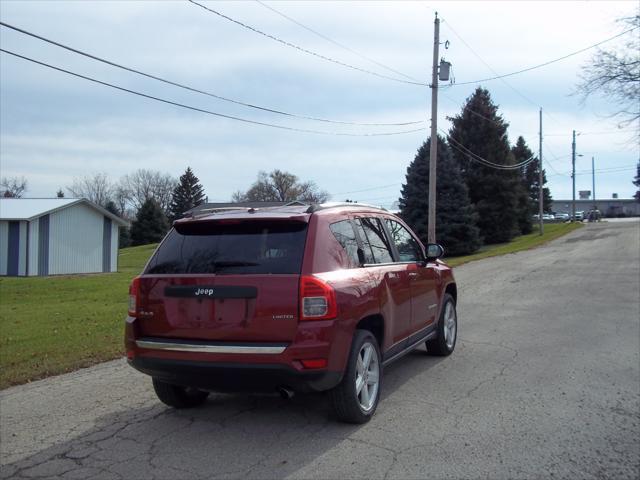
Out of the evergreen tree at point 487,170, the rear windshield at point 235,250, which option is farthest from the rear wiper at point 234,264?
the evergreen tree at point 487,170

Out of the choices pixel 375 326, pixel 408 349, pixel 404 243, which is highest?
pixel 404 243

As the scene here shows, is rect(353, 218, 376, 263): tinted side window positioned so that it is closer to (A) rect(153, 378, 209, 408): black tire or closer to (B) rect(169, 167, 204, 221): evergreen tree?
(A) rect(153, 378, 209, 408): black tire

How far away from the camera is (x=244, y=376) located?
425cm

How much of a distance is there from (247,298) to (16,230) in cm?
2968

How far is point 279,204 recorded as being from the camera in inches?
215

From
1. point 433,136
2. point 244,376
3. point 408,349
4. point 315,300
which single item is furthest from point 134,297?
point 433,136

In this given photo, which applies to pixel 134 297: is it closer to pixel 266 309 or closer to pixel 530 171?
pixel 266 309

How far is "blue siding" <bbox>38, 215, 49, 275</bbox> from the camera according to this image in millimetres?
30312

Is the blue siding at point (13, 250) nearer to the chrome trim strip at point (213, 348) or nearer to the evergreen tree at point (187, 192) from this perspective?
the chrome trim strip at point (213, 348)

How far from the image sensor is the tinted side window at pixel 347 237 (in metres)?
4.93

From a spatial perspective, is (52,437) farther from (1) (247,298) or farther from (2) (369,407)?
(2) (369,407)

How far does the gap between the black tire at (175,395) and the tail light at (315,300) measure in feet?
5.40

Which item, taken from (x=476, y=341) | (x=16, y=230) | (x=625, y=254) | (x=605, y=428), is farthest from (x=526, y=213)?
(x=605, y=428)

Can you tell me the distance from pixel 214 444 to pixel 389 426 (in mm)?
1460
